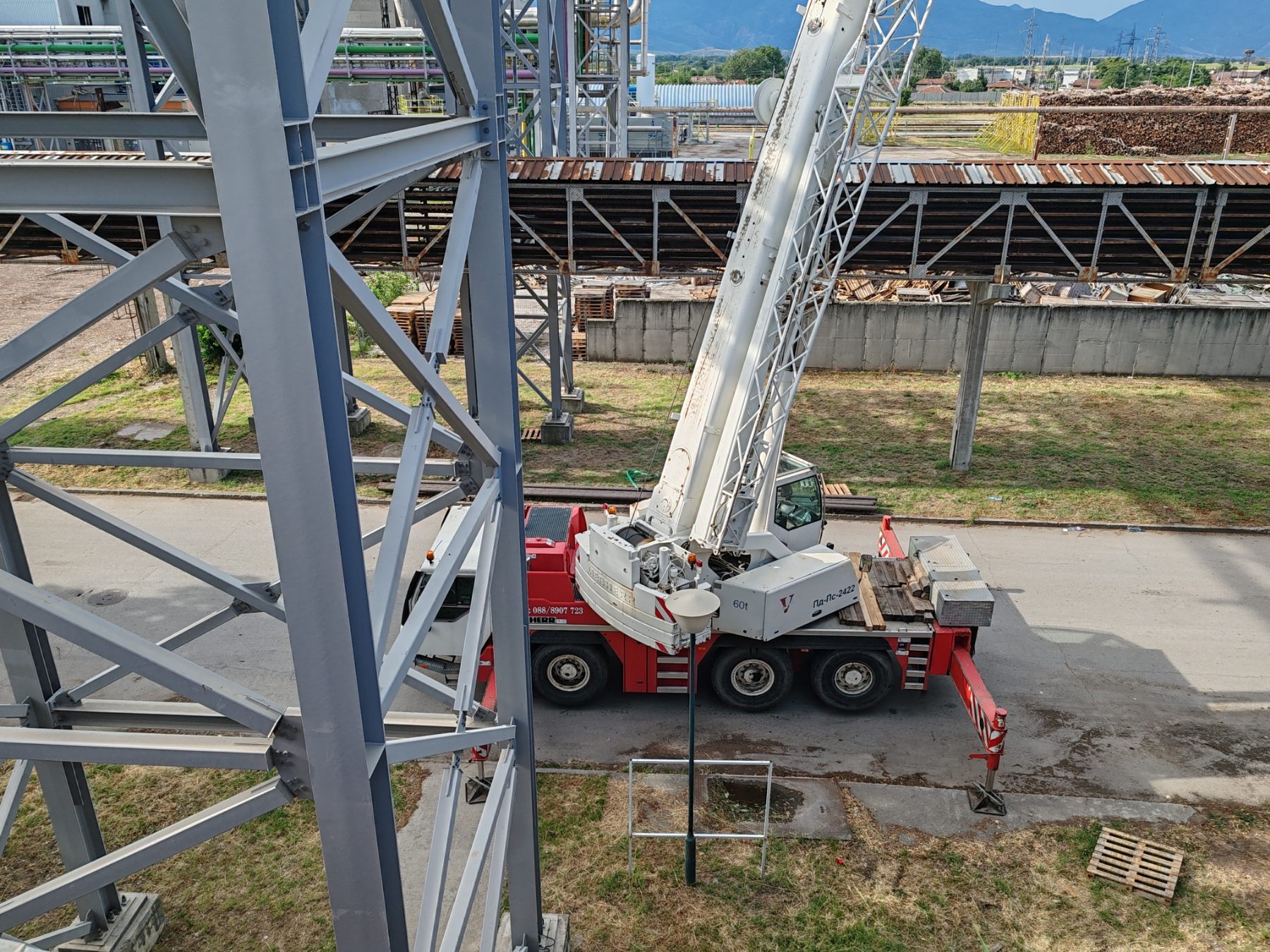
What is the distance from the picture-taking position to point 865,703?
1138cm

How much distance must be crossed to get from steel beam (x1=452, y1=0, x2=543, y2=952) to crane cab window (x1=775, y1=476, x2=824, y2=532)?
611cm

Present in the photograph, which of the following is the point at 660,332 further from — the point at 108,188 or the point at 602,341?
the point at 108,188

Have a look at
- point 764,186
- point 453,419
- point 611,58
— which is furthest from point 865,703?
point 611,58

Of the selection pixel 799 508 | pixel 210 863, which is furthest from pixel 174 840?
pixel 799 508

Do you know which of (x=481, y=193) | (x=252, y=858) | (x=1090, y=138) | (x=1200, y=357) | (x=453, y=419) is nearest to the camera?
(x=453, y=419)

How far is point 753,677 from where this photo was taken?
37.3 feet

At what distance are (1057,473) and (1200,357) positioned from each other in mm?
8377

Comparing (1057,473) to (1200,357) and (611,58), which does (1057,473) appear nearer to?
(1200,357)

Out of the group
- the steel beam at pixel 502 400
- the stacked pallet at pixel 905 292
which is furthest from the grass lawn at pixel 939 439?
the steel beam at pixel 502 400

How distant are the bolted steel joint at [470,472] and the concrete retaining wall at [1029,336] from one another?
60.8ft

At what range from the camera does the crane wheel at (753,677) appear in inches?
440

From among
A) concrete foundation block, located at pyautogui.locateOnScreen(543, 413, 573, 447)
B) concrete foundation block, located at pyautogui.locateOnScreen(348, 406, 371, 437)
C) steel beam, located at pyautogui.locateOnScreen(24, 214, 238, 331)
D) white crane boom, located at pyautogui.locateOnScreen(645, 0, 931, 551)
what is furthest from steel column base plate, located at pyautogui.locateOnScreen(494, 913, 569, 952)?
concrete foundation block, located at pyautogui.locateOnScreen(348, 406, 371, 437)

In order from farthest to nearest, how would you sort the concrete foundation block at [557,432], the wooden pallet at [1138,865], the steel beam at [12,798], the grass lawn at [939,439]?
the concrete foundation block at [557,432]
the grass lawn at [939,439]
the wooden pallet at [1138,865]
the steel beam at [12,798]

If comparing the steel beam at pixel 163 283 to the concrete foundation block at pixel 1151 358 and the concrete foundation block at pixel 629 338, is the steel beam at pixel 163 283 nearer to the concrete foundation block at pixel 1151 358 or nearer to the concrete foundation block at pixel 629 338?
the concrete foundation block at pixel 629 338
